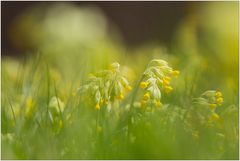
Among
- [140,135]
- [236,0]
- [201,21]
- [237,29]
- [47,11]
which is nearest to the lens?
[140,135]

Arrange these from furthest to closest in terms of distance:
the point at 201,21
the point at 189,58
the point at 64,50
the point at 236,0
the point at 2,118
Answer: the point at 201,21
the point at 236,0
the point at 64,50
the point at 189,58
the point at 2,118

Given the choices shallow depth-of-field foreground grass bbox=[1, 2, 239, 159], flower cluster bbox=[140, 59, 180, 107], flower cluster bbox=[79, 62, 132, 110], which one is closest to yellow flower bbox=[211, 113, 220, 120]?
shallow depth-of-field foreground grass bbox=[1, 2, 239, 159]

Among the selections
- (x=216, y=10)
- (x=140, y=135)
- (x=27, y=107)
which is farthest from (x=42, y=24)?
(x=140, y=135)

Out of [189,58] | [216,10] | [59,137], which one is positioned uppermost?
[216,10]

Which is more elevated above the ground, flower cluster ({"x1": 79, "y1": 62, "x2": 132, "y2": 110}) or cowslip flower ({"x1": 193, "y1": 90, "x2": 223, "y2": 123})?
flower cluster ({"x1": 79, "y1": 62, "x2": 132, "y2": 110})

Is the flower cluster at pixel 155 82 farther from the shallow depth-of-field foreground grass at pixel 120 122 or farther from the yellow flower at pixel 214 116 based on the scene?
the yellow flower at pixel 214 116

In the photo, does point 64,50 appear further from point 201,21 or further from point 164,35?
point 164,35

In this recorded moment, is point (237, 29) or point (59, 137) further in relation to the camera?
point (237, 29)

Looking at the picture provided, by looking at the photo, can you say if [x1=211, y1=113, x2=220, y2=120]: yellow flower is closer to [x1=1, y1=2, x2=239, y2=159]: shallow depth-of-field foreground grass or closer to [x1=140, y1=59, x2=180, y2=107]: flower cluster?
[x1=1, y1=2, x2=239, y2=159]: shallow depth-of-field foreground grass
